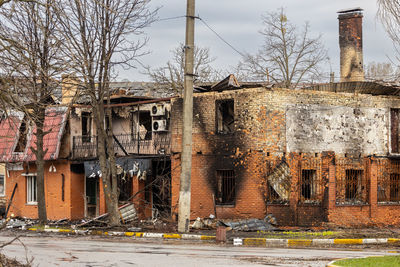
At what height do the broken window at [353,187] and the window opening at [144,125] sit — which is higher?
the window opening at [144,125]

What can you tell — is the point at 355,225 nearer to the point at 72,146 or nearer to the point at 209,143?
the point at 209,143

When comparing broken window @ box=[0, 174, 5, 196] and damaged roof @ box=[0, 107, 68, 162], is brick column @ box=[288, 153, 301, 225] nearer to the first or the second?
damaged roof @ box=[0, 107, 68, 162]

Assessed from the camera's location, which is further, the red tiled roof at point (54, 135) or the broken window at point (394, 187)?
the red tiled roof at point (54, 135)

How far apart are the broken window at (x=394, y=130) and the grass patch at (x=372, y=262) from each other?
16.5 metres

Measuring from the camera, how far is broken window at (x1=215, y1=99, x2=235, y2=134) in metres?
26.8

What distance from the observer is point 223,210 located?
25.9 meters

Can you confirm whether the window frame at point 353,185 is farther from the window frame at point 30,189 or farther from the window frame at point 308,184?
the window frame at point 30,189

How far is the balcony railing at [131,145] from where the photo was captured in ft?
94.0

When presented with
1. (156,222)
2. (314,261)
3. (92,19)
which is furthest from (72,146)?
(314,261)

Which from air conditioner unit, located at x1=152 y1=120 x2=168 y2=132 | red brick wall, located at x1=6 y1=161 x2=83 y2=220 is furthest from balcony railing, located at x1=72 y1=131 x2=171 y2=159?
red brick wall, located at x1=6 y1=161 x2=83 y2=220

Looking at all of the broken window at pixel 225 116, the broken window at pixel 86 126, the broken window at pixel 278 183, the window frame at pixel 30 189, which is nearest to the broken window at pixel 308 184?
the broken window at pixel 278 183

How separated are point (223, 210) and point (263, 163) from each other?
278 centimetres

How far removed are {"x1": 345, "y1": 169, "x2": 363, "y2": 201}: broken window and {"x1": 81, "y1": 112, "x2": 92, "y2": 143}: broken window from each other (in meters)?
14.1

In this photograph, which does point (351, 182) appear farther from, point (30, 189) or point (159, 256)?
point (30, 189)
